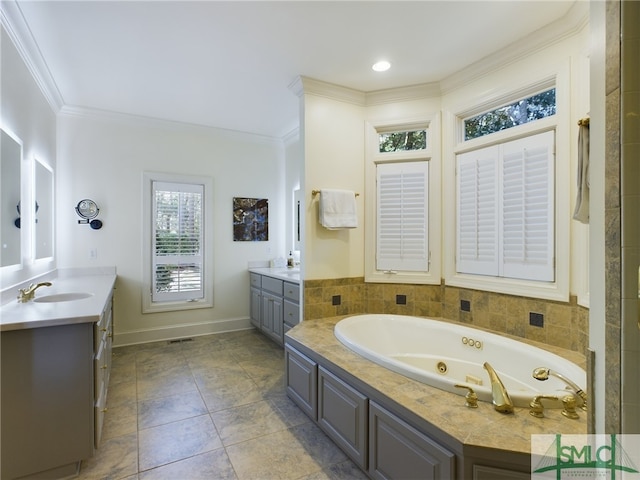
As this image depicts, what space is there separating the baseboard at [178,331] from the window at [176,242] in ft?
0.91

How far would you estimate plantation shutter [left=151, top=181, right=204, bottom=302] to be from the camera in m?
4.07

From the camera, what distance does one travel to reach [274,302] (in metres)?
3.83

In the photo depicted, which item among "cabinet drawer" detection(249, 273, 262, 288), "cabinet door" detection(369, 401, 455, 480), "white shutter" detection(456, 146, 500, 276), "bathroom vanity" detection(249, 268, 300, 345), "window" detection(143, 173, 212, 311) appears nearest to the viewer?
"cabinet door" detection(369, 401, 455, 480)

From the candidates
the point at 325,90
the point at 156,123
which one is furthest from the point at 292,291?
the point at 156,123

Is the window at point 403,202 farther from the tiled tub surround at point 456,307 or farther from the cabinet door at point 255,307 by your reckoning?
the cabinet door at point 255,307

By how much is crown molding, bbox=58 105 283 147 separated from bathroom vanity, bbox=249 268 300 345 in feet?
6.21

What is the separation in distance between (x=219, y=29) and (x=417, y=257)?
2.49 metres

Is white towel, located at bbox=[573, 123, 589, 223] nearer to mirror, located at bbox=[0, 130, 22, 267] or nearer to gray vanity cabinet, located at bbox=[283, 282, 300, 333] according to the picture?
gray vanity cabinet, located at bbox=[283, 282, 300, 333]

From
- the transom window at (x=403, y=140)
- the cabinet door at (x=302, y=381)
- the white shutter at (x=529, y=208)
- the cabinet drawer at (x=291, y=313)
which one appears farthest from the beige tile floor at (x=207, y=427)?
the transom window at (x=403, y=140)

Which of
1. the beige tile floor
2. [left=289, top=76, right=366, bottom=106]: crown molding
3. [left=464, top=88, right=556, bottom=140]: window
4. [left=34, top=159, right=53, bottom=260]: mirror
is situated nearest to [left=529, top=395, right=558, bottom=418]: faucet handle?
the beige tile floor

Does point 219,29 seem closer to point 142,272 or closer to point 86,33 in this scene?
point 86,33

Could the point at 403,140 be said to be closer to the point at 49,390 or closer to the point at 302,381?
the point at 302,381

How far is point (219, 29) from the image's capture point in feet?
7.47

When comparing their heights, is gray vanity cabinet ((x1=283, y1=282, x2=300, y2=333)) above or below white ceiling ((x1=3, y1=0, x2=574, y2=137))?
below
